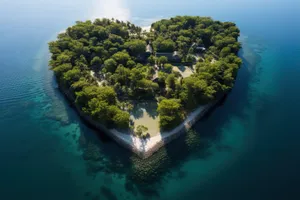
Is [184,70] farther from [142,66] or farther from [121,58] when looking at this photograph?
[121,58]

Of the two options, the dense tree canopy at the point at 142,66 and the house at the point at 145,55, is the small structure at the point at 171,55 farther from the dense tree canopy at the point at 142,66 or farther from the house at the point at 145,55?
the house at the point at 145,55

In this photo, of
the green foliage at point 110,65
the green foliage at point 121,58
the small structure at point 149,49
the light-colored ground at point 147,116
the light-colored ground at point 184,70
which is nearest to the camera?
the light-colored ground at point 147,116

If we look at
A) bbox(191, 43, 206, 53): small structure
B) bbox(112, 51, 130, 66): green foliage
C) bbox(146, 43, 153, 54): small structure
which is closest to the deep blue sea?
bbox(191, 43, 206, 53): small structure

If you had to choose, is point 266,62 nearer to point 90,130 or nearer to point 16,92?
point 90,130

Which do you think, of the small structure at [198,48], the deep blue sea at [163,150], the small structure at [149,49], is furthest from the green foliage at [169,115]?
the small structure at [198,48]

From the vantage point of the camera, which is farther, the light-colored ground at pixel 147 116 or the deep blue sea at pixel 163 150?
the light-colored ground at pixel 147 116

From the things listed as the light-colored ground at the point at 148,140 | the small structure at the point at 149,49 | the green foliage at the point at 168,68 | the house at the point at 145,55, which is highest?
the small structure at the point at 149,49

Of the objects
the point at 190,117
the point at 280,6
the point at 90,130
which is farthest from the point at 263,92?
the point at 280,6
